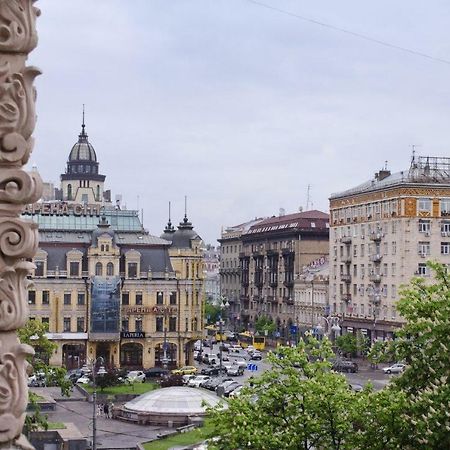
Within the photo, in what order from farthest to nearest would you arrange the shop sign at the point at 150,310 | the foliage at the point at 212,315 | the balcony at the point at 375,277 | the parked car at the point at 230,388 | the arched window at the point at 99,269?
1. the foliage at the point at 212,315
2. the balcony at the point at 375,277
3. the shop sign at the point at 150,310
4. the arched window at the point at 99,269
5. the parked car at the point at 230,388

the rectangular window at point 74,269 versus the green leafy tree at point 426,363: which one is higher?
the rectangular window at point 74,269

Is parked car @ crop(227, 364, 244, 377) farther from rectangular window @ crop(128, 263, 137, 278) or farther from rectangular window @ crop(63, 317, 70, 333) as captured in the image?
rectangular window @ crop(63, 317, 70, 333)

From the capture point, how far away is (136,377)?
7438cm

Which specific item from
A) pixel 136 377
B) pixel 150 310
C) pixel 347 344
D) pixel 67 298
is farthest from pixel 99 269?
pixel 347 344

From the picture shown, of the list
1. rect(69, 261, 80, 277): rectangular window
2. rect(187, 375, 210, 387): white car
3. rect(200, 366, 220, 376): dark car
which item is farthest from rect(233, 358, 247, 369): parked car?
rect(69, 261, 80, 277): rectangular window

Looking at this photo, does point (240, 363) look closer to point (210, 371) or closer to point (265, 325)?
point (210, 371)

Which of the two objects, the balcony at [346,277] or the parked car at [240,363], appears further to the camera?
the balcony at [346,277]

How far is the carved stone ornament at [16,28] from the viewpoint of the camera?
26.3 ft

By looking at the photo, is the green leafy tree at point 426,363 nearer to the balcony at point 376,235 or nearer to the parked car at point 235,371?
the parked car at point 235,371

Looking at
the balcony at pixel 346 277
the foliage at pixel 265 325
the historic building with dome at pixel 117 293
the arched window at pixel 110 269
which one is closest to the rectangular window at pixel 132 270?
the historic building with dome at pixel 117 293

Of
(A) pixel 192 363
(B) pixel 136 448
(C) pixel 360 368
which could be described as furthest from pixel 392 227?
(B) pixel 136 448

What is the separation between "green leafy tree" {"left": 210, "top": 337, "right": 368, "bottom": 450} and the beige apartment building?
54560 mm

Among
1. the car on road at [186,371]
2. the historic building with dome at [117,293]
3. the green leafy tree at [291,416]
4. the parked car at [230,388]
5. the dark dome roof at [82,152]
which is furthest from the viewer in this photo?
the dark dome roof at [82,152]

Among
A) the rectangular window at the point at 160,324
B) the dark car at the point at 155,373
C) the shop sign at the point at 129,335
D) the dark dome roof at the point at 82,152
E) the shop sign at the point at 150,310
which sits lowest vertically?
the dark car at the point at 155,373
